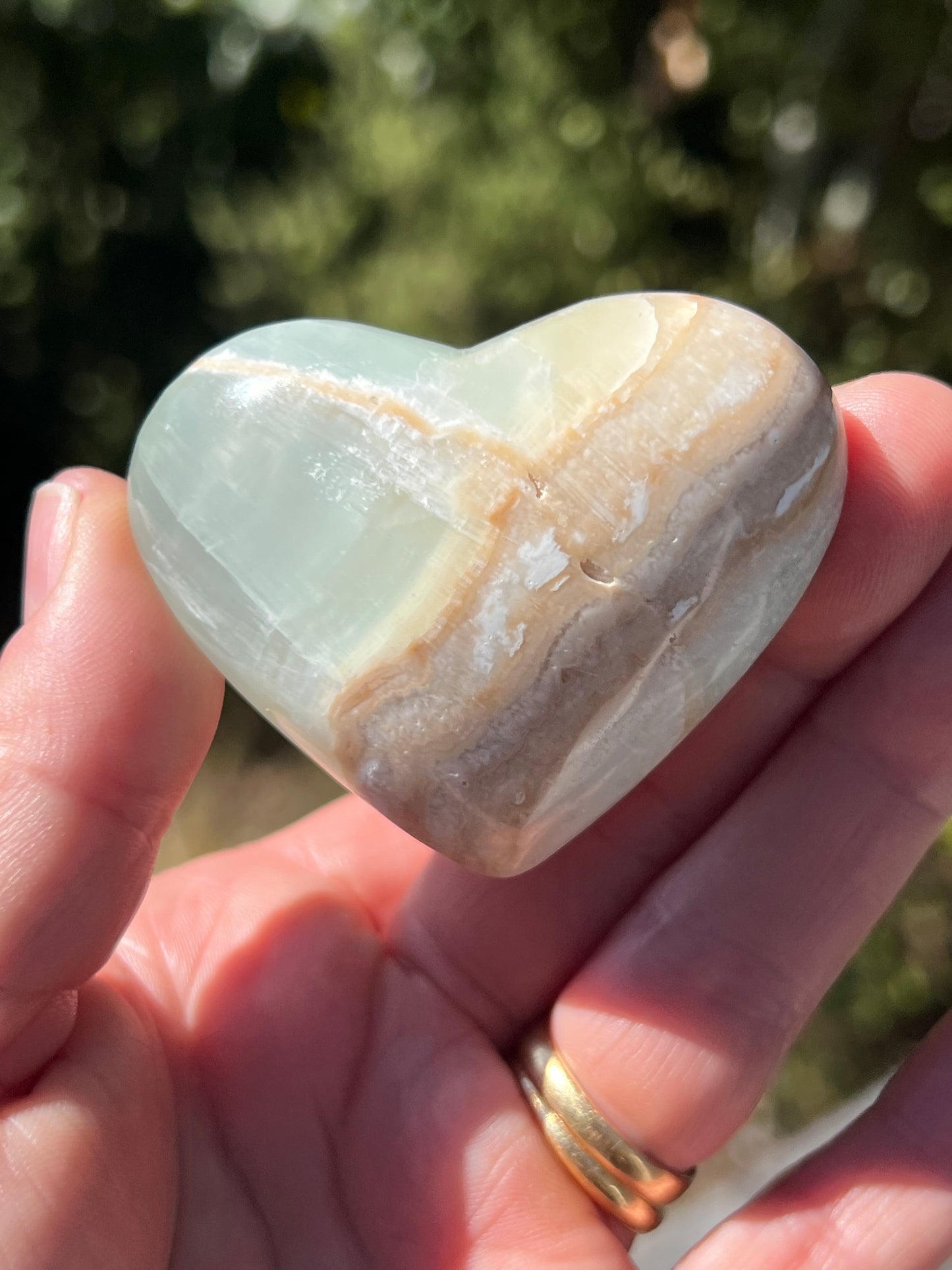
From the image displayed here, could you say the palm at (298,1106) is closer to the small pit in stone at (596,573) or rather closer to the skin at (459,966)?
the skin at (459,966)

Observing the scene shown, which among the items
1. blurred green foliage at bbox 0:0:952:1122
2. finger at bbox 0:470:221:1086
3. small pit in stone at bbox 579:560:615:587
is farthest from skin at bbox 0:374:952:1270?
blurred green foliage at bbox 0:0:952:1122

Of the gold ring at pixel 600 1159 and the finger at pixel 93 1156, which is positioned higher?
the finger at pixel 93 1156

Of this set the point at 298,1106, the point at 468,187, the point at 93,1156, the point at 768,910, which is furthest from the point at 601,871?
the point at 468,187

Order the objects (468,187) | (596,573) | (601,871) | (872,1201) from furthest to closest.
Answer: (468,187) < (601,871) < (872,1201) < (596,573)

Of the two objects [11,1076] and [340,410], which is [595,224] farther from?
[11,1076]

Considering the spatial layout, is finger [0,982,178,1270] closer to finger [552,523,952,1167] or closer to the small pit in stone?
finger [552,523,952,1167]

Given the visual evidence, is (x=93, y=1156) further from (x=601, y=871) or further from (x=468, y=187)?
(x=468, y=187)

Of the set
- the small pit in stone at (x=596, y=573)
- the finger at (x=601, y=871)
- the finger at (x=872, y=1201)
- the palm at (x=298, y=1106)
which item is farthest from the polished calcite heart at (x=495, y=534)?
the finger at (x=872, y=1201)
